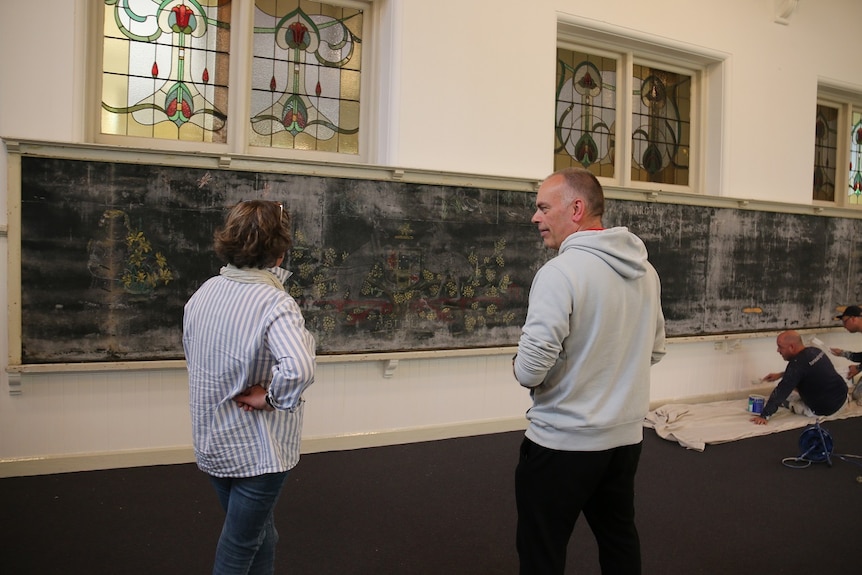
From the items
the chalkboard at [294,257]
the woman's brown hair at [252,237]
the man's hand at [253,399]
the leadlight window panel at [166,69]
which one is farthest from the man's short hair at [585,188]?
the leadlight window panel at [166,69]

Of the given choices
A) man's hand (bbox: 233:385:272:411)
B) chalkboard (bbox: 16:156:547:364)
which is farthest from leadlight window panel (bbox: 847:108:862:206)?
man's hand (bbox: 233:385:272:411)

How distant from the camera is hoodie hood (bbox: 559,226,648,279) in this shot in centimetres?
157

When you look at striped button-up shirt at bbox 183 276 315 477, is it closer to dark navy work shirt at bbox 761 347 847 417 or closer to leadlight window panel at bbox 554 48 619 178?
leadlight window panel at bbox 554 48 619 178

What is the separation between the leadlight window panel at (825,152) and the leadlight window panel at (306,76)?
15.6 ft

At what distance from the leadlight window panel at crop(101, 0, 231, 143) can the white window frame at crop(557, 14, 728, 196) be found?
2.50 metres

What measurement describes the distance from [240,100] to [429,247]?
1.47 meters

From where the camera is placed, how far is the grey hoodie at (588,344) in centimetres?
153

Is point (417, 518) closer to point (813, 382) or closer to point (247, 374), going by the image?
point (247, 374)

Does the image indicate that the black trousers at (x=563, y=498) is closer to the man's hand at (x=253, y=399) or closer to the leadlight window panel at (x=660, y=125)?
the man's hand at (x=253, y=399)

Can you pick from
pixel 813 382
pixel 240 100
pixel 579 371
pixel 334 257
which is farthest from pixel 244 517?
pixel 813 382

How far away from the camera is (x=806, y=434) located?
12.7ft

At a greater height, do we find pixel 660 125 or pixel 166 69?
pixel 660 125

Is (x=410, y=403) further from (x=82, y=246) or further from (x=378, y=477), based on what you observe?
(x=82, y=246)

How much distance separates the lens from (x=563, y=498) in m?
1.57
